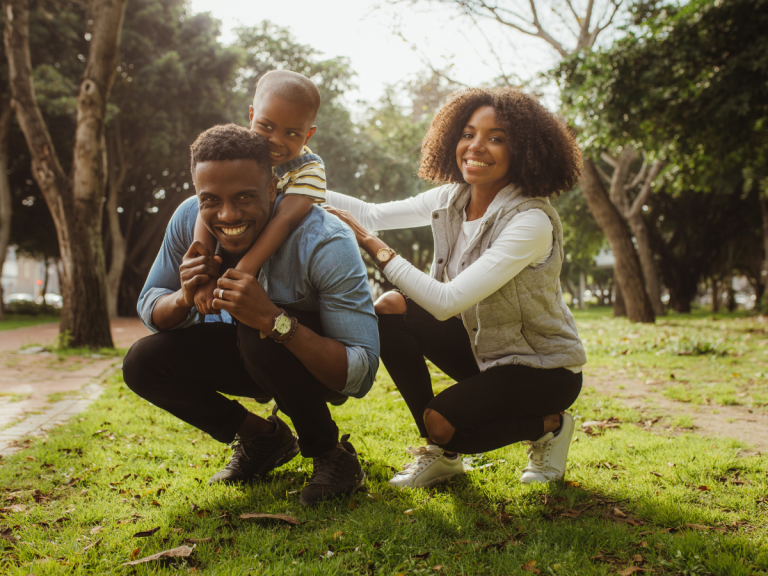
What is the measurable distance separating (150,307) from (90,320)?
653 cm

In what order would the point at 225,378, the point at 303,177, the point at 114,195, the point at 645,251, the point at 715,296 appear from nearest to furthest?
the point at 303,177, the point at 225,378, the point at 645,251, the point at 114,195, the point at 715,296

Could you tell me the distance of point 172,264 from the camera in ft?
9.11

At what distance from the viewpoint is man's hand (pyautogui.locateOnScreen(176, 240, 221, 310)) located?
7.71 ft

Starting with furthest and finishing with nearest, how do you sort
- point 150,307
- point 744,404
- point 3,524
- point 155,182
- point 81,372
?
point 155,182, point 81,372, point 744,404, point 150,307, point 3,524

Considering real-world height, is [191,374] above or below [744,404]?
above

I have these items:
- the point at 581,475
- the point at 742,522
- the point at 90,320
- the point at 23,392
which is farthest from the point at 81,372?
the point at 742,522

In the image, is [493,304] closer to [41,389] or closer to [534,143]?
[534,143]

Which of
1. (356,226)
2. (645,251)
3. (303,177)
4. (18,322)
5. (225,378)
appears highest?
(645,251)

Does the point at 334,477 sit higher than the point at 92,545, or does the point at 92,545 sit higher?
the point at 334,477

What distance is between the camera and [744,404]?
185 inches

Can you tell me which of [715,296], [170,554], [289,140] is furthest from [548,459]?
[715,296]

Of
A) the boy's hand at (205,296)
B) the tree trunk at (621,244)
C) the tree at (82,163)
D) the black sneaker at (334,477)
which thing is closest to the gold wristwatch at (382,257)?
the boy's hand at (205,296)

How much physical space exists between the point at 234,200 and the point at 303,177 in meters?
0.40

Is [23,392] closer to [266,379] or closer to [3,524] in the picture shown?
[3,524]
